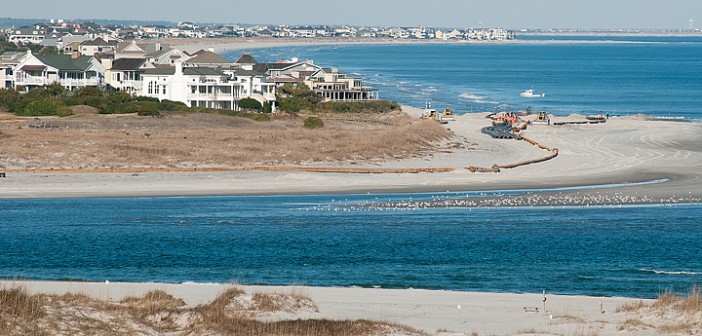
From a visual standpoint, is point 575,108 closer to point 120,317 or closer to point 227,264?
point 227,264

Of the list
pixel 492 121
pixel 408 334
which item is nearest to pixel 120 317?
pixel 408 334

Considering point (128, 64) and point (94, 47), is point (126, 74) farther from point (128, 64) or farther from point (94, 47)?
point (94, 47)

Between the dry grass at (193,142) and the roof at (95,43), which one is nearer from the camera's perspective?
the dry grass at (193,142)

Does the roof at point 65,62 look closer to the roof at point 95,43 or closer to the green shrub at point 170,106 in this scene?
the green shrub at point 170,106

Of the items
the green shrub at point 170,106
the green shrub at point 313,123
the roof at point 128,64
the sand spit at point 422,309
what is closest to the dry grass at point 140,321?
the sand spit at point 422,309

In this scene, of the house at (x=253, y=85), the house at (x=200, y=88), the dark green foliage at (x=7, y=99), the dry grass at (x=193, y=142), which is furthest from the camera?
the house at (x=253, y=85)

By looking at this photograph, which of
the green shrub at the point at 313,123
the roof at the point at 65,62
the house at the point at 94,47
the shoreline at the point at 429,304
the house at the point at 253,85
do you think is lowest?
the shoreline at the point at 429,304
